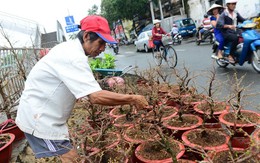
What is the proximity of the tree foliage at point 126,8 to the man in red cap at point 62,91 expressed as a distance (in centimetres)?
2564

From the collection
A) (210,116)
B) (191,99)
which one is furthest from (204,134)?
(191,99)

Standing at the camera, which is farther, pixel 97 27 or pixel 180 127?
pixel 180 127

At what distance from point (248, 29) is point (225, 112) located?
148 inches

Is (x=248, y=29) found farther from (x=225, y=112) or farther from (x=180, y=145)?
(x=180, y=145)

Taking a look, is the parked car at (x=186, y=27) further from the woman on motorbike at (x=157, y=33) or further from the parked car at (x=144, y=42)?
the woman on motorbike at (x=157, y=33)

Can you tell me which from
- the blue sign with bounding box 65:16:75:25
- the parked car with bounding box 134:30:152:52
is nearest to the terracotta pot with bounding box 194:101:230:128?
the blue sign with bounding box 65:16:75:25

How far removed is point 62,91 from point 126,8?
86.3 feet

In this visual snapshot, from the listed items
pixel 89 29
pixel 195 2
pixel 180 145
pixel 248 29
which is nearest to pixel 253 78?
pixel 248 29

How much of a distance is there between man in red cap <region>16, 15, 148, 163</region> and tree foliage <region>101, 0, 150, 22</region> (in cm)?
2564

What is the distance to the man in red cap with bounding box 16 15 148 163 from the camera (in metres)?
1.92

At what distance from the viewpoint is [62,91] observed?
2.23 meters

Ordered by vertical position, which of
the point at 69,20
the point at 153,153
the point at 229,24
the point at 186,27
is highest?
the point at 69,20

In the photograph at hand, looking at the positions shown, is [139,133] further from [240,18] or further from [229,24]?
[240,18]

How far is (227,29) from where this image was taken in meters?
6.41
